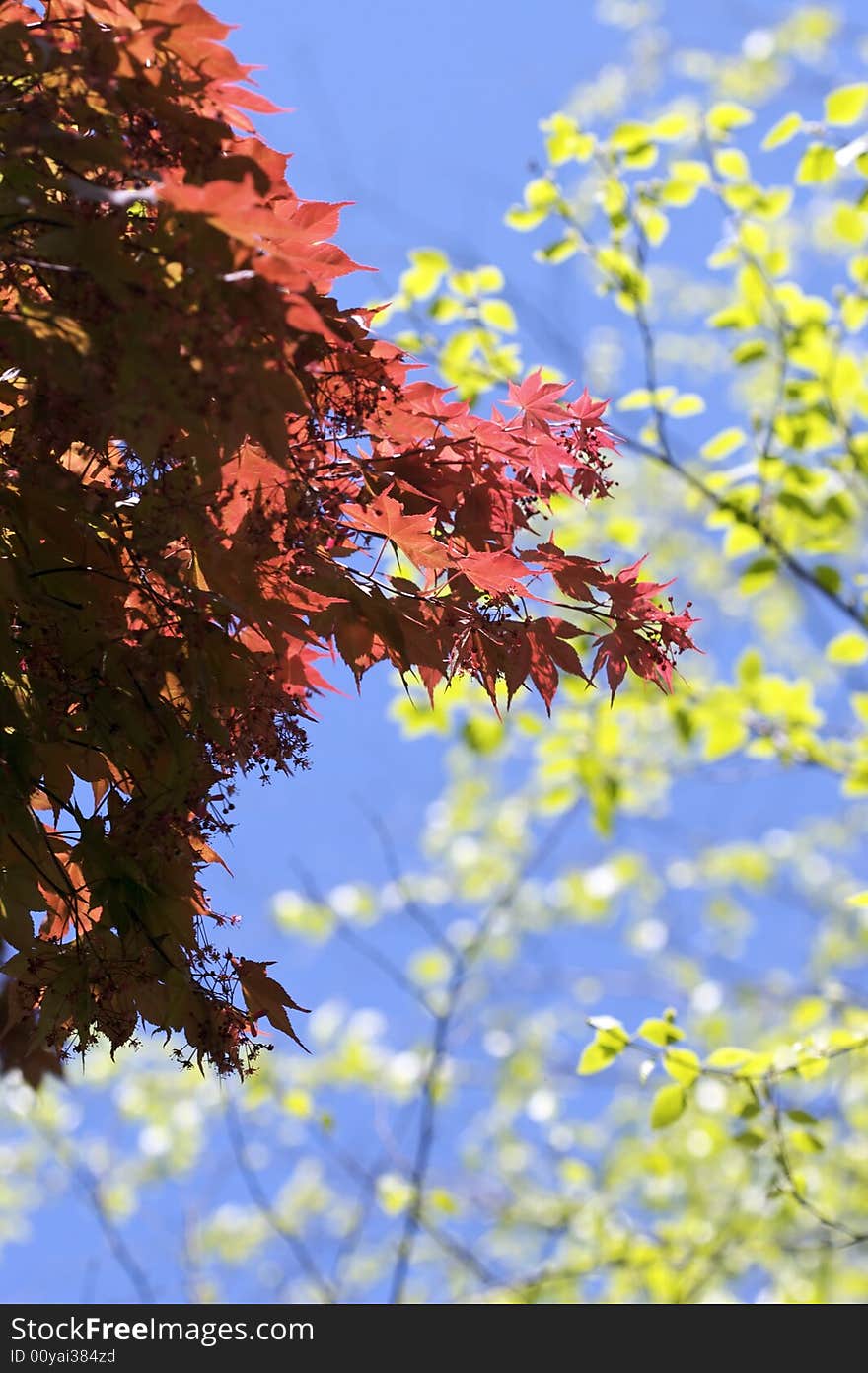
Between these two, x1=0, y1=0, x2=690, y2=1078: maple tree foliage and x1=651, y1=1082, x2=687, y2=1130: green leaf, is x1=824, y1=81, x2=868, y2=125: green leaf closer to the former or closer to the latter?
x1=0, y1=0, x2=690, y2=1078: maple tree foliage

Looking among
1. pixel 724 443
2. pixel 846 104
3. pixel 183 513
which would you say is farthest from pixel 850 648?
pixel 183 513

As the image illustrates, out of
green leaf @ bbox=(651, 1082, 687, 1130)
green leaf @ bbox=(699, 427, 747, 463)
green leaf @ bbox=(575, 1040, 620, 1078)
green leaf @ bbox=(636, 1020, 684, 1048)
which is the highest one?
green leaf @ bbox=(699, 427, 747, 463)

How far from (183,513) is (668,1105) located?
160 centimetres

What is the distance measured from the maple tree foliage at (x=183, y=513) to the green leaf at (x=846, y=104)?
69.1 inches

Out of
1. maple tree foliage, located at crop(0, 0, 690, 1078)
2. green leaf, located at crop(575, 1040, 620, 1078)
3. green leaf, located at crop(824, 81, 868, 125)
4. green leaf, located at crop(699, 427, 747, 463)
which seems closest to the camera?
maple tree foliage, located at crop(0, 0, 690, 1078)

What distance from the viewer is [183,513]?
4.53 ft

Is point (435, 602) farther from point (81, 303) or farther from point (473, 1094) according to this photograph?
point (473, 1094)

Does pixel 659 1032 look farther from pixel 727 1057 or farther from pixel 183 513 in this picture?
pixel 183 513

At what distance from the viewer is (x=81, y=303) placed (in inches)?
47.3

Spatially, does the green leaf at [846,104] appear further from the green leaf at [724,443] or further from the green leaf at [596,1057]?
the green leaf at [596,1057]

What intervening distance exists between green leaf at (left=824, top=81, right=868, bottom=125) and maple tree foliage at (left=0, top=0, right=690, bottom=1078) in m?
1.76

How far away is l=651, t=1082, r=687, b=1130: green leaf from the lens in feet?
7.87

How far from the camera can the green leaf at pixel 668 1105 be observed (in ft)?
7.87
